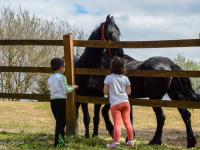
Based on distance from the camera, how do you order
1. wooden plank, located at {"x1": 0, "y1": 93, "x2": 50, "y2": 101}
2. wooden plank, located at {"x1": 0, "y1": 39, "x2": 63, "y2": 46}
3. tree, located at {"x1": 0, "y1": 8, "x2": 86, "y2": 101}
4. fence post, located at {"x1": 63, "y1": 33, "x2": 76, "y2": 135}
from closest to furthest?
fence post, located at {"x1": 63, "y1": 33, "x2": 76, "y2": 135}
wooden plank, located at {"x1": 0, "y1": 39, "x2": 63, "y2": 46}
wooden plank, located at {"x1": 0, "y1": 93, "x2": 50, "y2": 101}
tree, located at {"x1": 0, "y1": 8, "x2": 86, "y2": 101}

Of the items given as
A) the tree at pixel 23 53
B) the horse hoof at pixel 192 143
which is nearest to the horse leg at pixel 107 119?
the horse hoof at pixel 192 143

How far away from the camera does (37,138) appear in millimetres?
8227

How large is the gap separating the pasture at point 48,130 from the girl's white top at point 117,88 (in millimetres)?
770

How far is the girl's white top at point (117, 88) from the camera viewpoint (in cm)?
714

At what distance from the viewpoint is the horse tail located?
894 centimetres

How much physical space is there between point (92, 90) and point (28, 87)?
17.9m

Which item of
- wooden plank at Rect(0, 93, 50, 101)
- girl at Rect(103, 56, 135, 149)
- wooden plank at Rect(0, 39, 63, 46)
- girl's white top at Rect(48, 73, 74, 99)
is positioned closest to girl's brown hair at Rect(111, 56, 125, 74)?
girl at Rect(103, 56, 135, 149)

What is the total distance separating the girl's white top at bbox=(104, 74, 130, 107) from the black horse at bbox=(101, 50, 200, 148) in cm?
177

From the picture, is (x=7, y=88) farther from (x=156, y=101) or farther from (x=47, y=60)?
(x=156, y=101)

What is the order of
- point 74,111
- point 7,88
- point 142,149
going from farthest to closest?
point 7,88 → point 74,111 → point 142,149

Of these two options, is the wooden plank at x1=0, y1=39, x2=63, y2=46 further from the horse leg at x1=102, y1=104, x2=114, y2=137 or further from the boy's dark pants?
the boy's dark pants

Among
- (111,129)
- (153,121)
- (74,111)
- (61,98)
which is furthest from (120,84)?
(153,121)

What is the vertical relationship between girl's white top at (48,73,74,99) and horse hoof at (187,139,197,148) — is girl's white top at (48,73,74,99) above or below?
above

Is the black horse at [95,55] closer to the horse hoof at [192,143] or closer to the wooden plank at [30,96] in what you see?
the wooden plank at [30,96]
